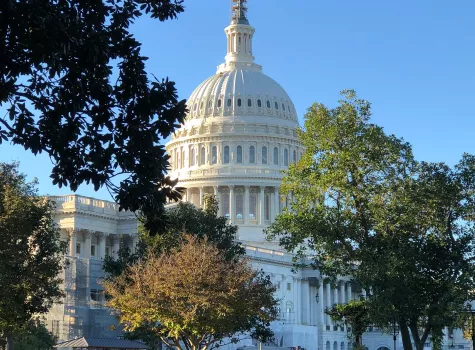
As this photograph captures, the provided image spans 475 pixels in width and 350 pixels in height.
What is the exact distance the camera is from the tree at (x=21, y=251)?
56.5 m

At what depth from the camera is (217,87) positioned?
19038 cm

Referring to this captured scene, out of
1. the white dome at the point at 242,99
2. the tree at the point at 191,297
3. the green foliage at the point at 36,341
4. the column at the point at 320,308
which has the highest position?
the white dome at the point at 242,99

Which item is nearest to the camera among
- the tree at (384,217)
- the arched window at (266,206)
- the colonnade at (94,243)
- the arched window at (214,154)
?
the tree at (384,217)

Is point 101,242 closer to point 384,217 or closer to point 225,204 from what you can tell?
point 225,204

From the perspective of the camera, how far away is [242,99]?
187m

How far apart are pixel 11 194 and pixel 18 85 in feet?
121

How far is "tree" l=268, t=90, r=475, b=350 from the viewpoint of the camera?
2126 inches

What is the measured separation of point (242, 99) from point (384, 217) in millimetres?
134393

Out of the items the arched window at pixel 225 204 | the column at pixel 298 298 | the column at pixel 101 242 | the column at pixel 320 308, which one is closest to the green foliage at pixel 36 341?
the column at pixel 101 242

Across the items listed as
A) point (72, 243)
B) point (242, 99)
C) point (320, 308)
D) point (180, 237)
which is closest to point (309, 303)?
point (320, 308)

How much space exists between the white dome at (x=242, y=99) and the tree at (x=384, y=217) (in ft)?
422

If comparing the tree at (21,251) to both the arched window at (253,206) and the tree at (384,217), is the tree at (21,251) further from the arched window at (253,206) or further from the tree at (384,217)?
the arched window at (253,206)

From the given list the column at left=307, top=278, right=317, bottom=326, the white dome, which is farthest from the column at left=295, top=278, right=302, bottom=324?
the white dome

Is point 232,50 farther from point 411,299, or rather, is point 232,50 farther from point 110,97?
point 110,97
